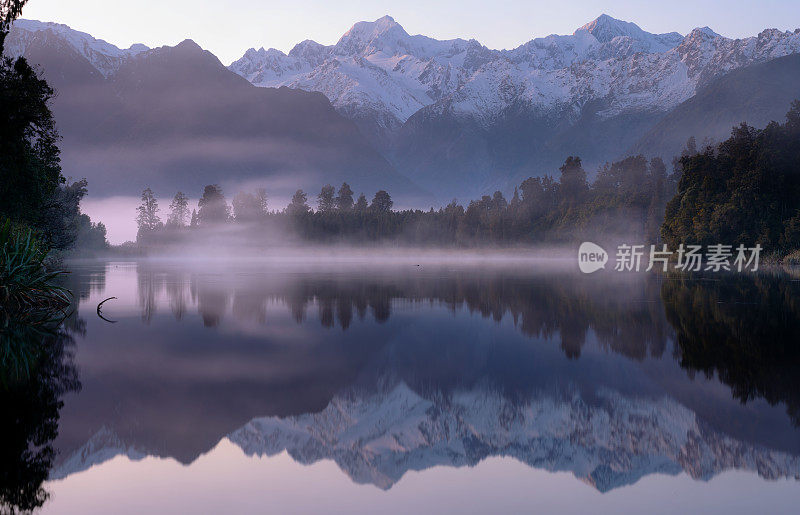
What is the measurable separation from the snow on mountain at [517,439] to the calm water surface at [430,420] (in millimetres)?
42

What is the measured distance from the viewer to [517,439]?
10.7 meters

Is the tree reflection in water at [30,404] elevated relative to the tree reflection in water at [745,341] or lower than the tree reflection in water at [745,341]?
lower

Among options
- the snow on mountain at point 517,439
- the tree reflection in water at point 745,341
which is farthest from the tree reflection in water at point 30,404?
the tree reflection in water at point 745,341

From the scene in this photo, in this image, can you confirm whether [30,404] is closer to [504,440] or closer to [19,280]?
[504,440]

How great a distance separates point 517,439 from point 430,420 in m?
1.84

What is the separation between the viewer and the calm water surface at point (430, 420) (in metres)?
8.59

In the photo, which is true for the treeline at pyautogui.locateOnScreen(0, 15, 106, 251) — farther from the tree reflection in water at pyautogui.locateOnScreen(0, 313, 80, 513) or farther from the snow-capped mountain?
the snow-capped mountain

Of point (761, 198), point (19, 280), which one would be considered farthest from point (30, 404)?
point (761, 198)

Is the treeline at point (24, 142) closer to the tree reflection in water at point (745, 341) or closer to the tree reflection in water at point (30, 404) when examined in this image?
the tree reflection in water at point (30, 404)

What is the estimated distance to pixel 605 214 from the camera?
19512 centimetres

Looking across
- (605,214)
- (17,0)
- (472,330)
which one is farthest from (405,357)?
(605,214)

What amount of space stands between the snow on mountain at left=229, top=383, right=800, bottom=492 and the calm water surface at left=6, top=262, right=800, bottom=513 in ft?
0.14

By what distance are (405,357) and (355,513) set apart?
33.9 feet

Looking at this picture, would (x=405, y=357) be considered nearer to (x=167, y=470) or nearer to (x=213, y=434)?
(x=213, y=434)
